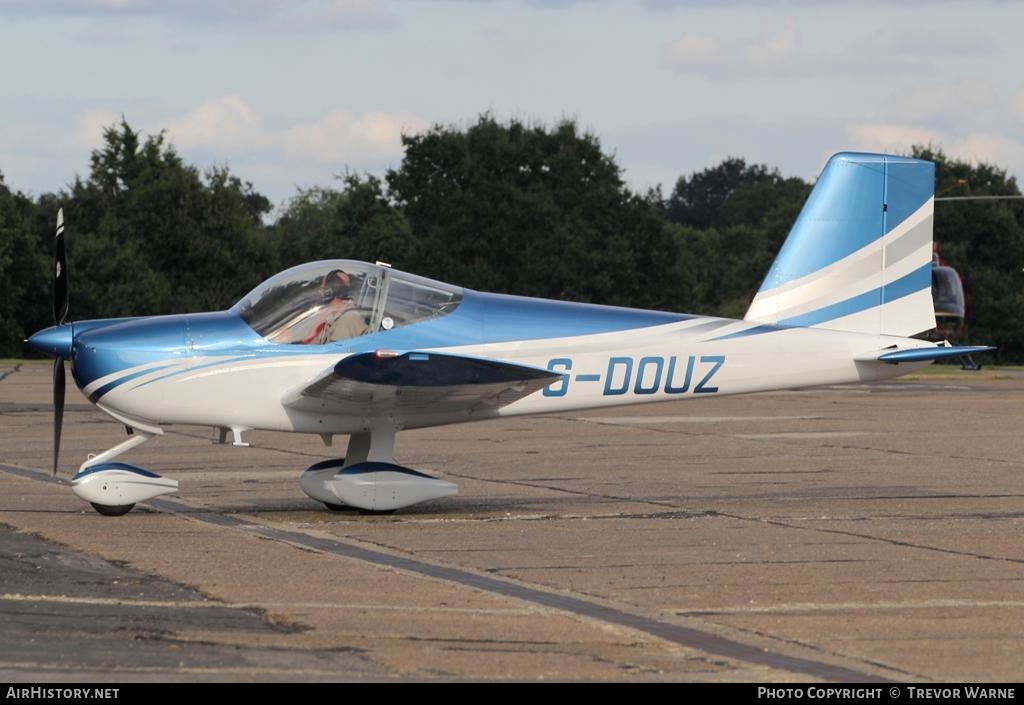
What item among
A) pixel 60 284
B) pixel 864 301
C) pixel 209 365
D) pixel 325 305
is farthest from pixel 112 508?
pixel 864 301

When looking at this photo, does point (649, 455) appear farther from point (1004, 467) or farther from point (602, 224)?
point (602, 224)

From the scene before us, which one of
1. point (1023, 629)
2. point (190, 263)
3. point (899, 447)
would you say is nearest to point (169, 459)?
point (899, 447)

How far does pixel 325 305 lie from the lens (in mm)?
12625

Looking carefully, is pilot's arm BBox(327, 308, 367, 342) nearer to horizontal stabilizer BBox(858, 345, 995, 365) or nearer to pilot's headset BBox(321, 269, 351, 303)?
pilot's headset BBox(321, 269, 351, 303)

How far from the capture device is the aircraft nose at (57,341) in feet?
41.1

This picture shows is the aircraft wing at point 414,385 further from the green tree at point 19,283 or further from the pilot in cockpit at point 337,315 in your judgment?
the green tree at point 19,283

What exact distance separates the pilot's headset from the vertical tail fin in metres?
3.77

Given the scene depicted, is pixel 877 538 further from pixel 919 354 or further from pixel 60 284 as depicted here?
pixel 60 284

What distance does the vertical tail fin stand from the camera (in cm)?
1383

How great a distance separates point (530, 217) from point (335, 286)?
59.1m

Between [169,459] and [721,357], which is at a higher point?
[721,357]

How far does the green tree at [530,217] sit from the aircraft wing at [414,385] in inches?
2185
